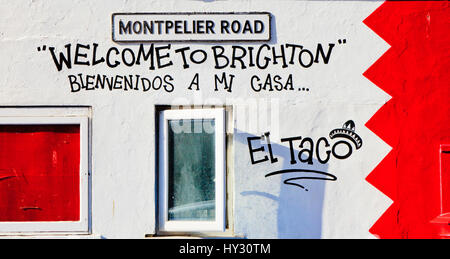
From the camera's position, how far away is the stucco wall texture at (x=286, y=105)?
5902mm

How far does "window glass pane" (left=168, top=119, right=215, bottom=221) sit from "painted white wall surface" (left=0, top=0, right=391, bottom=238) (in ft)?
0.67

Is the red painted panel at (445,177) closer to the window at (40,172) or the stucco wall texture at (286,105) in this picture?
the stucco wall texture at (286,105)

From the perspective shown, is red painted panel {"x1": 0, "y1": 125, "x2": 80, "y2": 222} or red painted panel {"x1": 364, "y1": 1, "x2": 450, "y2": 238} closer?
red painted panel {"x1": 364, "y1": 1, "x2": 450, "y2": 238}

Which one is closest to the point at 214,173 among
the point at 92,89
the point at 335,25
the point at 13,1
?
the point at 92,89

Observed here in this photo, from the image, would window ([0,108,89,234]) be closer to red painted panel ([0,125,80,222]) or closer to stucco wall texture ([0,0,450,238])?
red painted panel ([0,125,80,222])

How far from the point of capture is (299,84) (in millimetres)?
5969

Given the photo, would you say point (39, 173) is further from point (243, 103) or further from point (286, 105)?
point (286, 105)

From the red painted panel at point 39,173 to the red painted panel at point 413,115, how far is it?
258 cm

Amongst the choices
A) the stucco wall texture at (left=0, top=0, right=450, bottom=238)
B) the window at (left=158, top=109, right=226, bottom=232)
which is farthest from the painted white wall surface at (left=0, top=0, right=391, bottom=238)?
the window at (left=158, top=109, right=226, bottom=232)

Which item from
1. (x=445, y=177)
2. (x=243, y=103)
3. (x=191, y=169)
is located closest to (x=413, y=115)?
(x=445, y=177)

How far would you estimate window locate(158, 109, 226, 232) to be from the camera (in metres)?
5.96

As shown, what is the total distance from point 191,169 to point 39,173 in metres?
1.32
